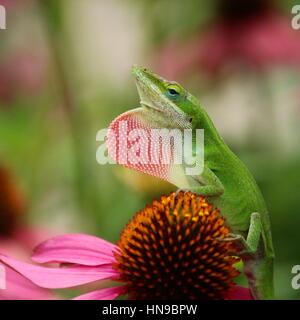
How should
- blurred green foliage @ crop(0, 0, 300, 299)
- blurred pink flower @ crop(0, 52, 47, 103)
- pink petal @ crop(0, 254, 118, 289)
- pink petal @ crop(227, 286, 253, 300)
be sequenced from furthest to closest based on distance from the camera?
blurred pink flower @ crop(0, 52, 47, 103)
blurred green foliage @ crop(0, 0, 300, 299)
pink petal @ crop(227, 286, 253, 300)
pink petal @ crop(0, 254, 118, 289)

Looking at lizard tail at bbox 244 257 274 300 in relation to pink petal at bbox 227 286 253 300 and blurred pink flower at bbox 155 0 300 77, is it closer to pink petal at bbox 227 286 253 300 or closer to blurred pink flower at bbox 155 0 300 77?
pink petal at bbox 227 286 253 300

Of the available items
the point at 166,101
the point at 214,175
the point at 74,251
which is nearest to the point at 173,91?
the point at 166,101

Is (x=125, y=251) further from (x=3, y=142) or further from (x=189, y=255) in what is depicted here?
(x=3, y=142)

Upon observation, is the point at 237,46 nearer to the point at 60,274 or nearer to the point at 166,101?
the point at 166,101

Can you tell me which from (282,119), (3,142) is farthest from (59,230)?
(282,119)

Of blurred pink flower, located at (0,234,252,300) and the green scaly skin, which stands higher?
the green scaly skin

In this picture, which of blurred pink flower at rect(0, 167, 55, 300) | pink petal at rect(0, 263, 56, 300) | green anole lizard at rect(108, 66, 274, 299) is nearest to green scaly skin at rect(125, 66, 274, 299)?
green anole lizard at rect(108, 66, 274, 299)
